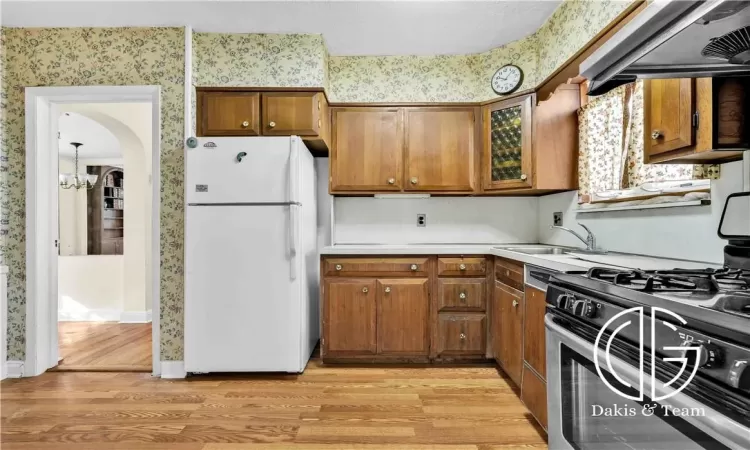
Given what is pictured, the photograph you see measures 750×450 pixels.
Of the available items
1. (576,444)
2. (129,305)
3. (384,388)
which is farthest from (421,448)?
(129,305)

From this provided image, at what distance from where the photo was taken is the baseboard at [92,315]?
14.2ft

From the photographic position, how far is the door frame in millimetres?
2711

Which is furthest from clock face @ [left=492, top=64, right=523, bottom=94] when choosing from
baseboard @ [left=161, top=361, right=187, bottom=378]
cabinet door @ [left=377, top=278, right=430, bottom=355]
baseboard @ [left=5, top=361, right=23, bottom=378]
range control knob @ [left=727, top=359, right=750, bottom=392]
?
baseboard @ [left=5, top=361, right=23, bottom=378]

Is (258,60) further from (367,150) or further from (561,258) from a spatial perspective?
(561,258)

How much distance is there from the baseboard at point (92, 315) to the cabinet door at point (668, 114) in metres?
5.07

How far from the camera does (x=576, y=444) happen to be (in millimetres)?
1221

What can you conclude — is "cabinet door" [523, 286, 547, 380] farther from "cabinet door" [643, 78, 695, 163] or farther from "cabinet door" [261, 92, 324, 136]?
"cabinet door" [261, 92, 324, 136]

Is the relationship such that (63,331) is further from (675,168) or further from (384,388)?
(675,168)

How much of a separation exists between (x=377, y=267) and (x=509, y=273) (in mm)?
935

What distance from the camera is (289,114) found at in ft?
9.19

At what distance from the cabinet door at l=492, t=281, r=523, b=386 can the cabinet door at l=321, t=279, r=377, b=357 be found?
34.5 inches

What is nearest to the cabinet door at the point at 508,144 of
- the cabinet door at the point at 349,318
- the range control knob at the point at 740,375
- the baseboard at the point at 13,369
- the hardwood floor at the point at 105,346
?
the cabinet door at the point at 349,318

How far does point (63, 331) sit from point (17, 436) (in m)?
2.37
